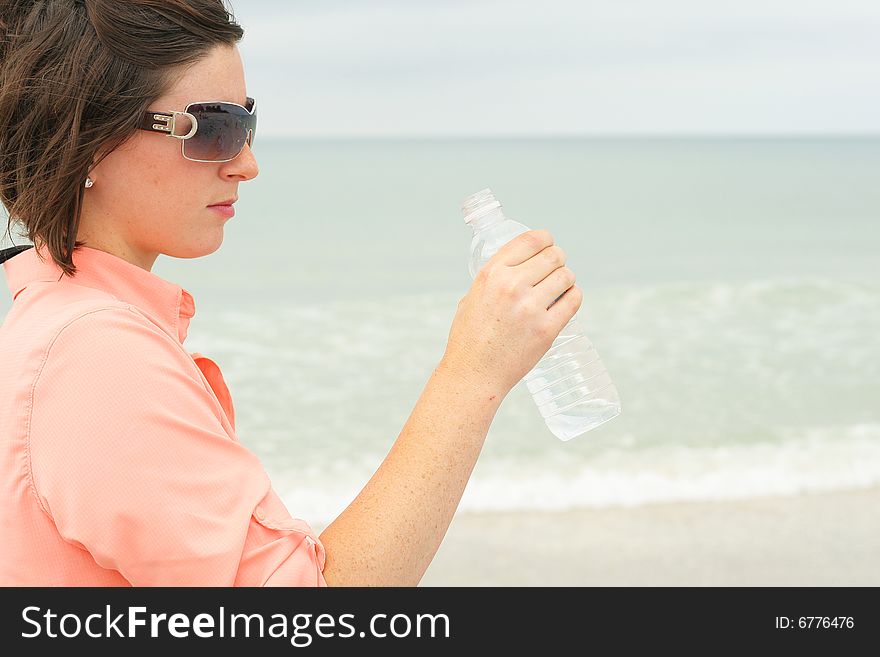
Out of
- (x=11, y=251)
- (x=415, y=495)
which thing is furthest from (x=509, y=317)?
(x=11, y=251)

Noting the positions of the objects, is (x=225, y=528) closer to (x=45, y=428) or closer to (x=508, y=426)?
(x=45, y=428)

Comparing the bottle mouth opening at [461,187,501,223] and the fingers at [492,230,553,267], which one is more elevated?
the bottle mouth opening at [461,187,501,223]

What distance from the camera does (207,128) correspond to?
5.13 feet

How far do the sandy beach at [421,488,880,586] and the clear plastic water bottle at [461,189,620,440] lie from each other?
2996 mm

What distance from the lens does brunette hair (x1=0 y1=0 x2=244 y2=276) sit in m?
1.46

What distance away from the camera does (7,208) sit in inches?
65.7

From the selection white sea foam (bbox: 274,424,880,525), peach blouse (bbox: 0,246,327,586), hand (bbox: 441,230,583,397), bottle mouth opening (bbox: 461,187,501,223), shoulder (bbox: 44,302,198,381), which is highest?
white sea foam (bbox: 274,424,880,525)

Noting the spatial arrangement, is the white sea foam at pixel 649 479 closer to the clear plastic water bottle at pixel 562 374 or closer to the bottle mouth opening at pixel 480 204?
the clear plastic water bottle at pixel 562 374

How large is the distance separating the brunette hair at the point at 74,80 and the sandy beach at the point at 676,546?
4.18 metres

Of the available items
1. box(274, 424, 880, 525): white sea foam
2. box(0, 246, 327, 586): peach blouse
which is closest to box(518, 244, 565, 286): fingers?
box(0, 246, 327, 586): peach blouse

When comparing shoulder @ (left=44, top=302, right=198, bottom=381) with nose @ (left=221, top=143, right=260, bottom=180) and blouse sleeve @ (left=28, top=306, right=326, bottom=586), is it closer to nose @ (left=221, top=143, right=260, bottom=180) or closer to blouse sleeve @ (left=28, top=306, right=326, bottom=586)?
blouse sleeve @ (left=28, top=306, right=326, bottom=586)

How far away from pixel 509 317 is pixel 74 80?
75 cm

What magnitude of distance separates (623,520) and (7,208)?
5042 millimetres

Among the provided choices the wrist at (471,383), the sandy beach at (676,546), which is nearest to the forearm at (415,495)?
the wrist at (471,383)
